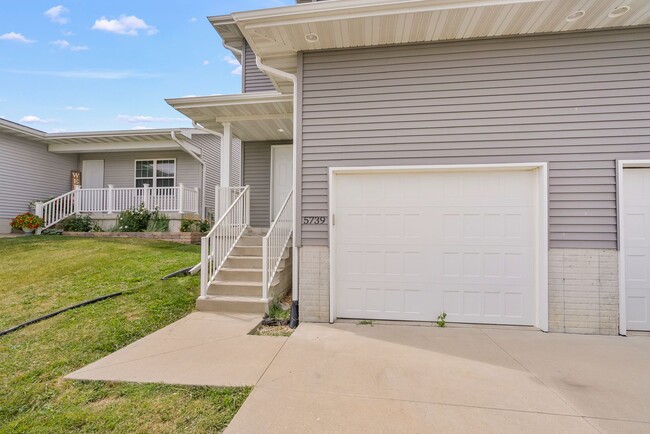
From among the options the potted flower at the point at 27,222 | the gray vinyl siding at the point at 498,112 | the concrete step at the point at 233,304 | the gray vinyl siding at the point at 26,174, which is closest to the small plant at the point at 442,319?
the gray vinyl siding at the point at 498,112

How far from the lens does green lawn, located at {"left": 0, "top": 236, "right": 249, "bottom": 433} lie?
2.03m

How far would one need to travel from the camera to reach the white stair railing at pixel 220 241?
4426 millimetres

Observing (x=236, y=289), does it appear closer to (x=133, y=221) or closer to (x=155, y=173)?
(x=133, y=221)

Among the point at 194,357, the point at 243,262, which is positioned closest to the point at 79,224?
the point at 243,262

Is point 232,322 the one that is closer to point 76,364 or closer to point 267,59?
point 76,364

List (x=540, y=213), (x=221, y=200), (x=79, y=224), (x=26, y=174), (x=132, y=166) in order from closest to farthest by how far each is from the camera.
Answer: (x=540, y=213), (x=221, y=200), (x=79, y=224), (x=26, y=174), (x=132, y=166)

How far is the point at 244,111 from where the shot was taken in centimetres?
600

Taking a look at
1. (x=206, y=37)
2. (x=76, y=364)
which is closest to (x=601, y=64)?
(x=76, y=364)

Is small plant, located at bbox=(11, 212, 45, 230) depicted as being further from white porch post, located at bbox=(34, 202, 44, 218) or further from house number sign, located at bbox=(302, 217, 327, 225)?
house number sign, located at bbox=(302, 217, 327, 225)

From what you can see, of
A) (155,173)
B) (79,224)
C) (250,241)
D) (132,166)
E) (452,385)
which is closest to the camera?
(452,385)

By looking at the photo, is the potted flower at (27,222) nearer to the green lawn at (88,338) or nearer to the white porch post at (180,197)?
the green lawn at (88,338)

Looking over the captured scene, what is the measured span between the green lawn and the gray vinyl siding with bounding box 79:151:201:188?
464 centimetres

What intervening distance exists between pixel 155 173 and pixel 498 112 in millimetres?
11350

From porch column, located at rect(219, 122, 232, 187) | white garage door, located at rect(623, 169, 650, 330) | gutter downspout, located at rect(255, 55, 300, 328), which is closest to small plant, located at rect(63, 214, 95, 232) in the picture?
porch column, located at rect(219, 122, 232, 187)
